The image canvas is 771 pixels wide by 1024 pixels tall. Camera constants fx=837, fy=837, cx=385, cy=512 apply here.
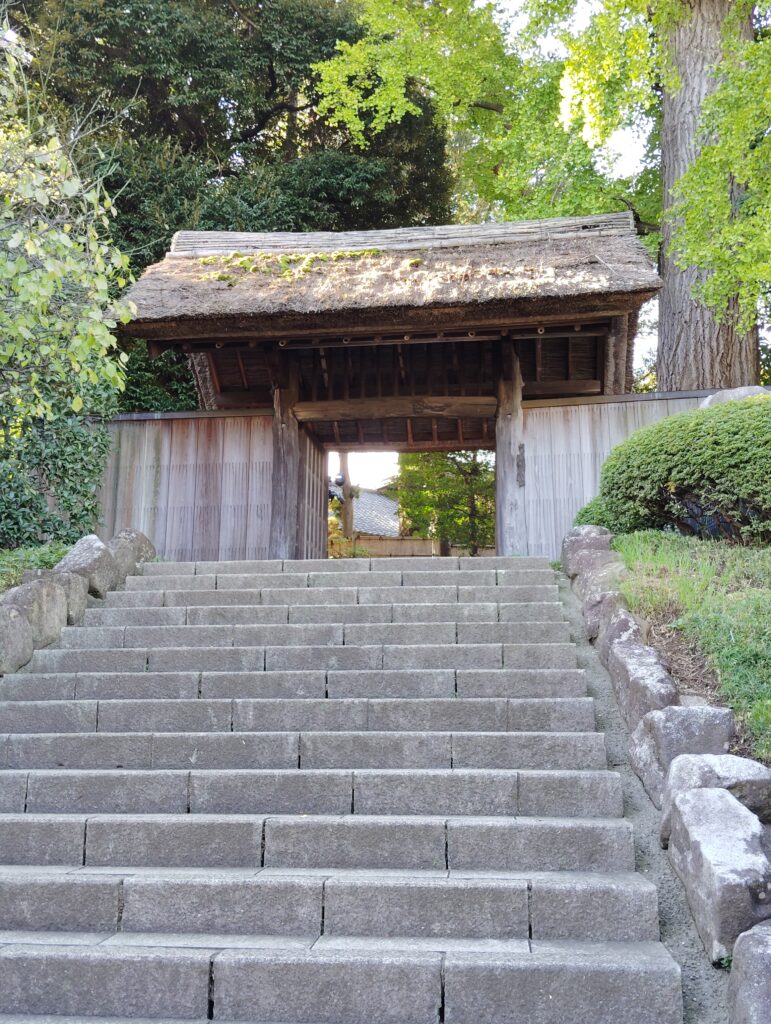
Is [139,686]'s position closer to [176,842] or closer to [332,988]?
[176,842]

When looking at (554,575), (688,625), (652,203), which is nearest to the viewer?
(688,625)

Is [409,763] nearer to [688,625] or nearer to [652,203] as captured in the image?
[688,625]

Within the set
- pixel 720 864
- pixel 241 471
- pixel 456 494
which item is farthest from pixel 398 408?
pixel 456 494

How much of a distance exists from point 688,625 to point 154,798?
10.4 feet

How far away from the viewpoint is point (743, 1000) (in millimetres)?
2721

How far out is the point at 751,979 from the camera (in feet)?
8.91

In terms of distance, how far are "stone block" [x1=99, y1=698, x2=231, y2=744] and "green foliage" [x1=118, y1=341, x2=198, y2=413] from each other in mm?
8721

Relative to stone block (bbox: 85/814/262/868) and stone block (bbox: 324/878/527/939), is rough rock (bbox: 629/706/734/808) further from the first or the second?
stone block (bbox: 85/814/262/868)

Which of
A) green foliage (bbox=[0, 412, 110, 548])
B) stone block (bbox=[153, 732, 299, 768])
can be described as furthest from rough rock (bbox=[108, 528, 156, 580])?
stone block (bbox=[153, 732, 299, 768])

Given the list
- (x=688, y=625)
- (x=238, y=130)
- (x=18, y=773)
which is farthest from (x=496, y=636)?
(x=238, y=130)

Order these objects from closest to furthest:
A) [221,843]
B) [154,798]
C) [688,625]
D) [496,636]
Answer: [221,843], [154,798], [688,625], [496,636]

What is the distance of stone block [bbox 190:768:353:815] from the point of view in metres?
4.12

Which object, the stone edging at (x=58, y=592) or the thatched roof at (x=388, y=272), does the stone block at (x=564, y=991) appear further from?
the thatched roof at (x=388, y=272)

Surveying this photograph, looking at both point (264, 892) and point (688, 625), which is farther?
point (688, 625)
